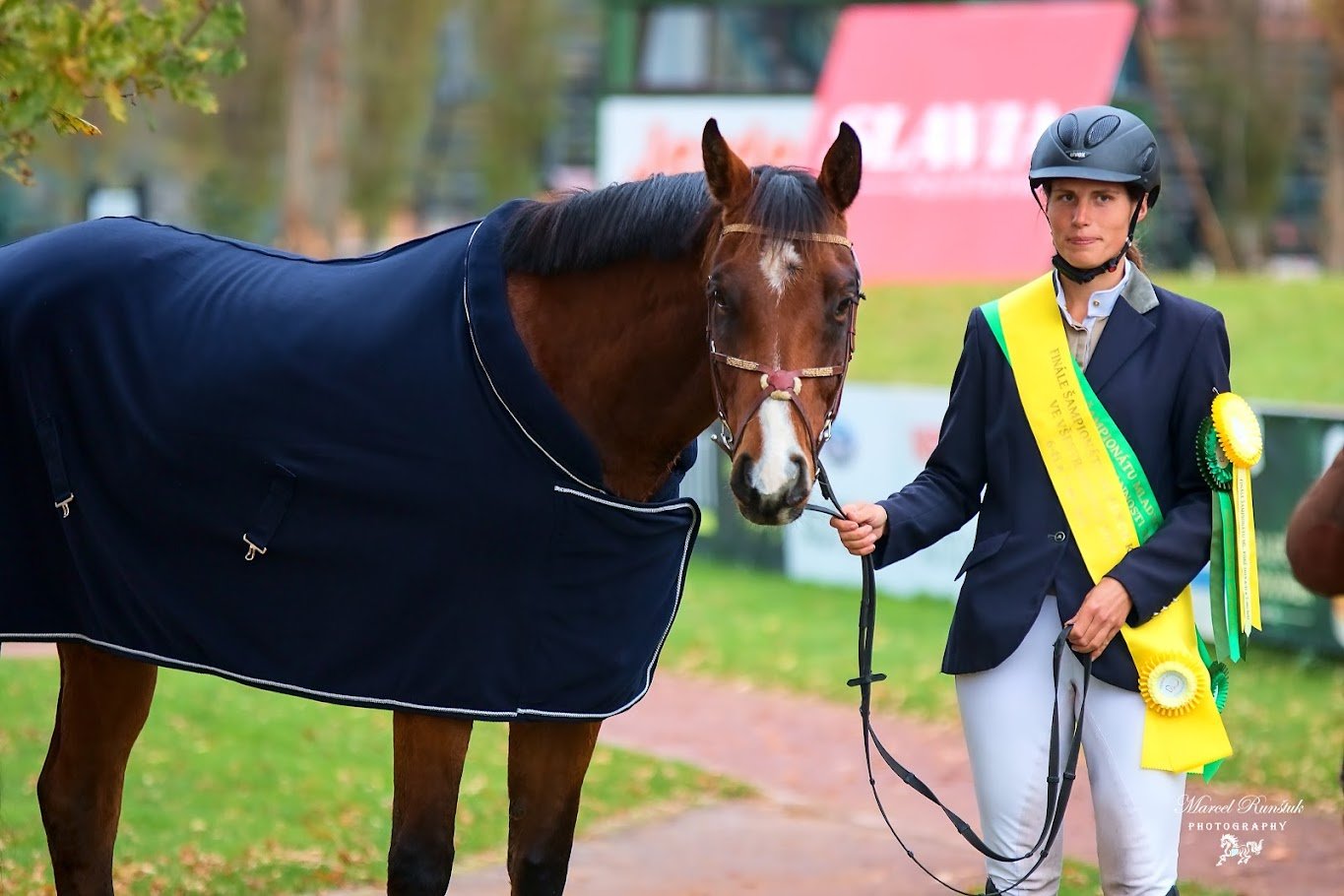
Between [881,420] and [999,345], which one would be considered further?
[881,420]

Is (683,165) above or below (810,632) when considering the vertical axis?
above

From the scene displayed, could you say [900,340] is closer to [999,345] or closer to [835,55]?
[835,55]

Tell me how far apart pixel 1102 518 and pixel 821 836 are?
3148mm

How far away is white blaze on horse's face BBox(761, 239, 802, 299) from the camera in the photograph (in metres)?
3.01

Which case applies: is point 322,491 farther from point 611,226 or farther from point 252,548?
point 611,226

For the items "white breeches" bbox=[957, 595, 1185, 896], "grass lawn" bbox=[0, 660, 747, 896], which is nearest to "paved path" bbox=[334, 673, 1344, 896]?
"grass lawn" bbox=[0, 660, 747, 896]

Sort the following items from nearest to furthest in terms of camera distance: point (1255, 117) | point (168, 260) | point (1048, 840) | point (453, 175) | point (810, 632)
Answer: point (1048, 840) < point (168, 260) < point (810, 632) < point (1255, 117) < point (453, 175)

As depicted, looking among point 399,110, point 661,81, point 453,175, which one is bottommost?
point 453,175

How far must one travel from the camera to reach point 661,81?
21469mm

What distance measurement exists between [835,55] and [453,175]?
105ft

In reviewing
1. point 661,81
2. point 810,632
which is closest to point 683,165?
point 661,81

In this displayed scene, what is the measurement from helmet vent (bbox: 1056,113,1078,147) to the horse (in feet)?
1.52

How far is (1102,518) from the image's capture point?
3.27 metres

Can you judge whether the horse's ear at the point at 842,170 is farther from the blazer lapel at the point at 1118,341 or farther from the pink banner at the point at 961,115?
the pink banner at the point at 961,115
